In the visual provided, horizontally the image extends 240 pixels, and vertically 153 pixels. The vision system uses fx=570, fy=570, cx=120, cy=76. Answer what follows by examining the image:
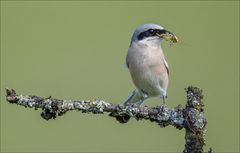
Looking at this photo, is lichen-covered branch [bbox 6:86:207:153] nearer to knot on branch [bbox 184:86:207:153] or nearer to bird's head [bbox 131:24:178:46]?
knot on branch [bbox 184:86:207:153]

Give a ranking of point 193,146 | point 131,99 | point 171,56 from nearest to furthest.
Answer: point 193,146
point 131,99
point 171,56

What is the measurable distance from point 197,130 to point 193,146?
3.5 inches

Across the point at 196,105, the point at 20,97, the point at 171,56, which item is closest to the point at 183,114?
the point at 196,105

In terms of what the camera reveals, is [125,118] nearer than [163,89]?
Yes

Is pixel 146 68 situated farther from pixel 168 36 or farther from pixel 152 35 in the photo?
pixel 168 36

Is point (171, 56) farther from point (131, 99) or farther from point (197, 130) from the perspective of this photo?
point (197, 130)

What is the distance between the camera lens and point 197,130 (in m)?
2.92

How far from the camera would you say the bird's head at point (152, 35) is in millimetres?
5083

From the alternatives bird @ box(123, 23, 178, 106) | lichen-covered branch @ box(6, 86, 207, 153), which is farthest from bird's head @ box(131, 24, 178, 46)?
lichen-covered branch @ box(6, 86, 207, 153)

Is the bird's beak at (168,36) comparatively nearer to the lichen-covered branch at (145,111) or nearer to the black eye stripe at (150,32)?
the black eye stripe at (150,32)

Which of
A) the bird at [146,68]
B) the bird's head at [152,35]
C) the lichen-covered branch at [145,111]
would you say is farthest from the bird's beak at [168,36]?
the lichen-covered branch at [145,111]

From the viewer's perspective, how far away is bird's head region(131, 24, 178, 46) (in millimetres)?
5083

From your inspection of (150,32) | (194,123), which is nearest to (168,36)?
(150,32)

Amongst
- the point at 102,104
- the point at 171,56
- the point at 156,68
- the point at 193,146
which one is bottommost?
the point at 193,146
